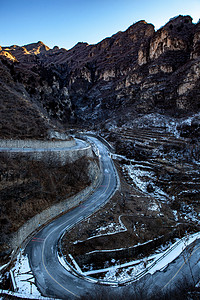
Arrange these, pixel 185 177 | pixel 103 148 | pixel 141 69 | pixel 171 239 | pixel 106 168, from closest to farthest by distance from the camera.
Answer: pixel 171 239 < pixel 185 177 < pixel 106 168 < pixel 103 148 < pixel 141 69

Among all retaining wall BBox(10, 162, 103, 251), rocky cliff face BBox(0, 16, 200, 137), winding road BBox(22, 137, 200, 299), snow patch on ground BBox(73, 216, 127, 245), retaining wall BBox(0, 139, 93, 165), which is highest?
rocky cliff face BBox(0, 16, 200, 137)

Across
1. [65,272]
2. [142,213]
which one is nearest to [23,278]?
[65,272]

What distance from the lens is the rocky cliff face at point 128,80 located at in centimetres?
5284

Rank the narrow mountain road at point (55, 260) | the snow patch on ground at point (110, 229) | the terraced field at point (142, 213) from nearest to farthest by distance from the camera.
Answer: the narrow mountain road at point (55, 260) → the terraced field at point (142, 213) → the snow patch on ground at point (110, 229)

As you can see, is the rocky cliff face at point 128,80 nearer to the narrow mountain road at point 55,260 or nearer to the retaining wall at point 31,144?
the retaining wall at point 31,144

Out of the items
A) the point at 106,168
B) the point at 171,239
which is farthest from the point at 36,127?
the point at 171,239

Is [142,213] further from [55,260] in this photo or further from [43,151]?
[43,151]

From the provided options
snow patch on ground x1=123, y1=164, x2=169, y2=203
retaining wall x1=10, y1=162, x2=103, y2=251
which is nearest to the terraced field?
snow patch on ground x1=123, y1=164, x2=169, y2=203

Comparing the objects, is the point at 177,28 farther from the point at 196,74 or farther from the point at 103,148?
the point at 103,148

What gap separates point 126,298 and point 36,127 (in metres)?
23.4

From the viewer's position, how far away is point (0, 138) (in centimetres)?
2252

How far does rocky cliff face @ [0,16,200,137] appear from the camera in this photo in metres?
52.8

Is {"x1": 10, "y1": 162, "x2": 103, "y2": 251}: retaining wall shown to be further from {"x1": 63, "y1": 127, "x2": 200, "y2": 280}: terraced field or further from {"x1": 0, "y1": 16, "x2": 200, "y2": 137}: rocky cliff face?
{"x1": 0, "y1": 16, "x2": 200, "y2": 137}: rocky cliff face

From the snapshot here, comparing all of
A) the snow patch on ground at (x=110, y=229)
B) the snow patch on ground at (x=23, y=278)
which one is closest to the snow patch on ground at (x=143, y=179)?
the snow patch on ground at (x=110, y=229)
